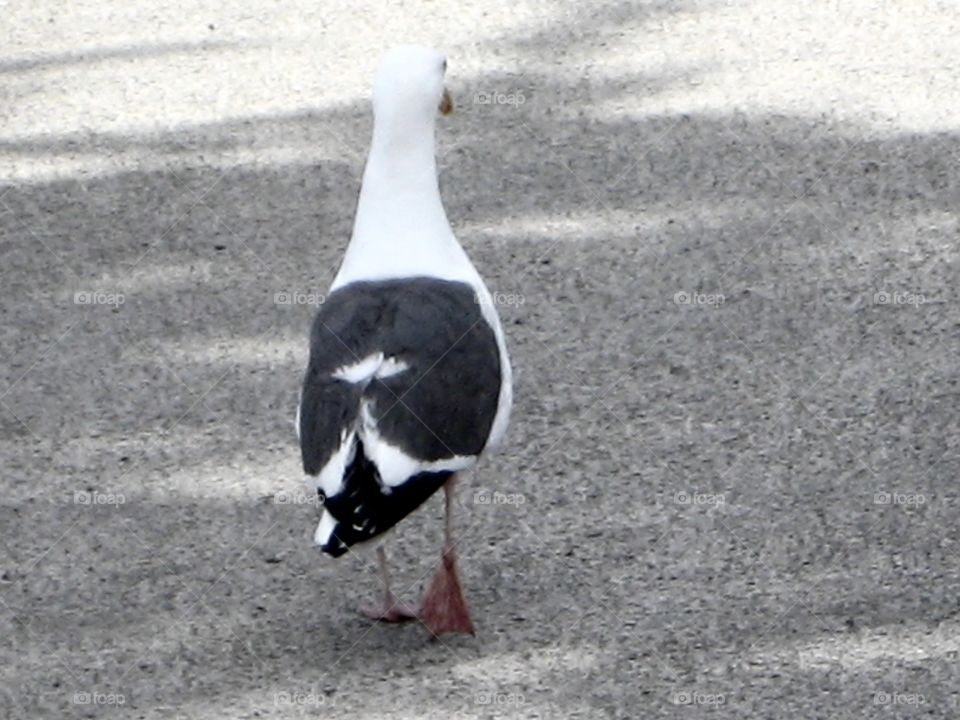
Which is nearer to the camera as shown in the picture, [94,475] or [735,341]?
[94,475]

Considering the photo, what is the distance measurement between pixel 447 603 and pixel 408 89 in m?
1.26

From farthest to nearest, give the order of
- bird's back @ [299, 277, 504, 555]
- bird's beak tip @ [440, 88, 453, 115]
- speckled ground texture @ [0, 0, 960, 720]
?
bird's beak tip @ [440, 88, 453, 115], speckled ground texture @ [0, 0, 960, 720], bird's back @ [299, 277, 504, 555]

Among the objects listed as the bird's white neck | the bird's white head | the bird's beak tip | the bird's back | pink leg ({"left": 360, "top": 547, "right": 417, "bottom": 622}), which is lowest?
pink leg ({"left": 360, "top": 547, "right": 417, "bottom": 622})

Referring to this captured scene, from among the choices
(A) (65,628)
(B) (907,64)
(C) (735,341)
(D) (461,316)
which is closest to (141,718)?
(A) (65,628)

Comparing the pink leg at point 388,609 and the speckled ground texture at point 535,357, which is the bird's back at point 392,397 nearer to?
the pink leg at point 388,609

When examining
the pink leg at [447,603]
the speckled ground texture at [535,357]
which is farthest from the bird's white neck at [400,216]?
the speckled ground texture at [535,357]

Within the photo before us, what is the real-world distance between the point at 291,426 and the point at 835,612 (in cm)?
180

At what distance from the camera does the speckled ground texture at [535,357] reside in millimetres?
4586

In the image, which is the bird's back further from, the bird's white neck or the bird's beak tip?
the bird's beak tip

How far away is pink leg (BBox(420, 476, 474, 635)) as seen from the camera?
4.61m

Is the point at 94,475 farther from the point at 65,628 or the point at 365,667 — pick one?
the point at 365,667

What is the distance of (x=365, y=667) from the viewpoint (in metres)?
4.55

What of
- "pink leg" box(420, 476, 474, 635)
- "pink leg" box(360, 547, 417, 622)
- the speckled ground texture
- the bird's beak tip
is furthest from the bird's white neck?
the speckled ground texture

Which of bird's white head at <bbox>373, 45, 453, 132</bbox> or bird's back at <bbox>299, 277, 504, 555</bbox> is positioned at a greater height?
bird's white head at <bbox>373, 45, 453, 132</bbox>
